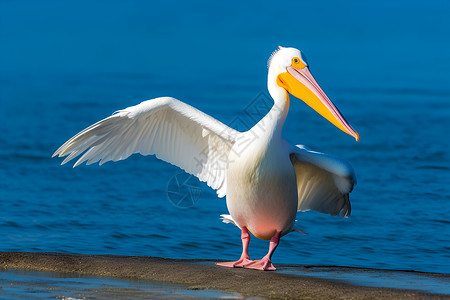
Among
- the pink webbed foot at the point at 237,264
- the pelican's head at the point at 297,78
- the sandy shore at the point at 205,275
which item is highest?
the pelican's head at the point at 297,78

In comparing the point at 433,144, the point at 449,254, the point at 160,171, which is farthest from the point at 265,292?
the point at 433,144

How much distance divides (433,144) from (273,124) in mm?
11194

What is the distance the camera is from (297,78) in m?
7.04

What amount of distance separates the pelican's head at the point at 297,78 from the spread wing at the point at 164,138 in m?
0.61

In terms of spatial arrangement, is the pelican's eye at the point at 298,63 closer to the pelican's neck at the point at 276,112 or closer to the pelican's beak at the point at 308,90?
the pelican's beak at the point at 308,90

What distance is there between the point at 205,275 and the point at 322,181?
1.64m

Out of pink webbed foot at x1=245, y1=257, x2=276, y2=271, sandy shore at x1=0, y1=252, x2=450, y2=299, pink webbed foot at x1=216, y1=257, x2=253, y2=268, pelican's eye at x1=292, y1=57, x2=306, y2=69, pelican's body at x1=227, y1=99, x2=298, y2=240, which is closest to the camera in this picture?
sandy shore at x1=0, y1=252, x2=450, y2=299

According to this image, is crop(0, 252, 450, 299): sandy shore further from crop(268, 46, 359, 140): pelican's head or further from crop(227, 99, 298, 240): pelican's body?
crop(268, 46, 359, 140): pelican's head

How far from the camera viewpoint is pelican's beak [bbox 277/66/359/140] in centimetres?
704

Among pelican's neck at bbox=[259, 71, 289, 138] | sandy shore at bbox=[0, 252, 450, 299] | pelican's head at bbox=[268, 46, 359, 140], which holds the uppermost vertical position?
pelican's head at bbox=[268, 46, 359, 140]

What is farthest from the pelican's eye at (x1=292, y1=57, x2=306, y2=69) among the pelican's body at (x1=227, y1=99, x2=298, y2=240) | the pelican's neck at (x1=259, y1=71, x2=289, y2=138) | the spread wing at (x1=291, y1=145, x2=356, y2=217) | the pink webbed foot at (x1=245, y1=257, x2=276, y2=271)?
the pink webbed foot at (x1=245, y1=257, x2=276, y2=271)

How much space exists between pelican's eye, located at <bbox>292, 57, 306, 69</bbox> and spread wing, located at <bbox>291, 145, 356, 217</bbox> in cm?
70

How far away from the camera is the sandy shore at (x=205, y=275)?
5844 mm

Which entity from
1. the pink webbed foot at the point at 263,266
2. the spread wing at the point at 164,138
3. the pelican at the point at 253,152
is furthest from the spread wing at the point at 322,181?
the pink webbed foot at the point at 263,266
